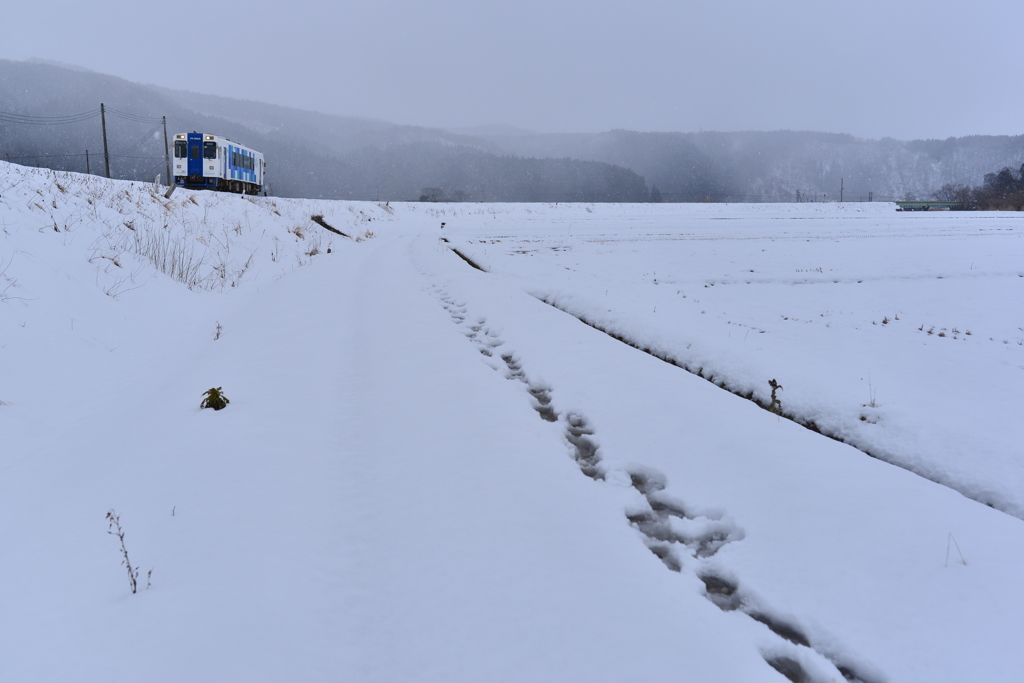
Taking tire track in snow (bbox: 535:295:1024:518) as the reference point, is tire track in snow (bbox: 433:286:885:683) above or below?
below

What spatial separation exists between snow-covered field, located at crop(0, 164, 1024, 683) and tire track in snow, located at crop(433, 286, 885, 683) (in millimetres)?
11

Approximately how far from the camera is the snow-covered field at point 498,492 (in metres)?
1.69

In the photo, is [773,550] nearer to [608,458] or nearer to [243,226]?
[608,458]

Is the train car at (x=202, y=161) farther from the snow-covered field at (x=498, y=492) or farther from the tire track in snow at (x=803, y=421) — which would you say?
the tire track in snow at (x=803, y=421)

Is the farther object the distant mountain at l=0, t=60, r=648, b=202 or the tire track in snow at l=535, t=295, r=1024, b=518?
the distant mountain at l=0, t=60, r=648, b=202

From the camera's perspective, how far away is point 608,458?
3.04 metres

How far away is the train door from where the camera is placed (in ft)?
84.2

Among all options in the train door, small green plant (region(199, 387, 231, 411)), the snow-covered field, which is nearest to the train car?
the train door

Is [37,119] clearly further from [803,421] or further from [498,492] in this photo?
[803,421]

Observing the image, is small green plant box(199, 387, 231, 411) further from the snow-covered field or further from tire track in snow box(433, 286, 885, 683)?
tire track in snow box(433, 286, 885, 683)

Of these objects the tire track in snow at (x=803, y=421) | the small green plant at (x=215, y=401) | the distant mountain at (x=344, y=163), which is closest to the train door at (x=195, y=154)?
the tire track in snow at (x=803, y=421)

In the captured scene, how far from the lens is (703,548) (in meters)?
2.26

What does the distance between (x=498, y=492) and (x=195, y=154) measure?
97.8 feet

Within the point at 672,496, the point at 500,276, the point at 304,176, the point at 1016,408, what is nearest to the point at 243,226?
the point at 500,276
